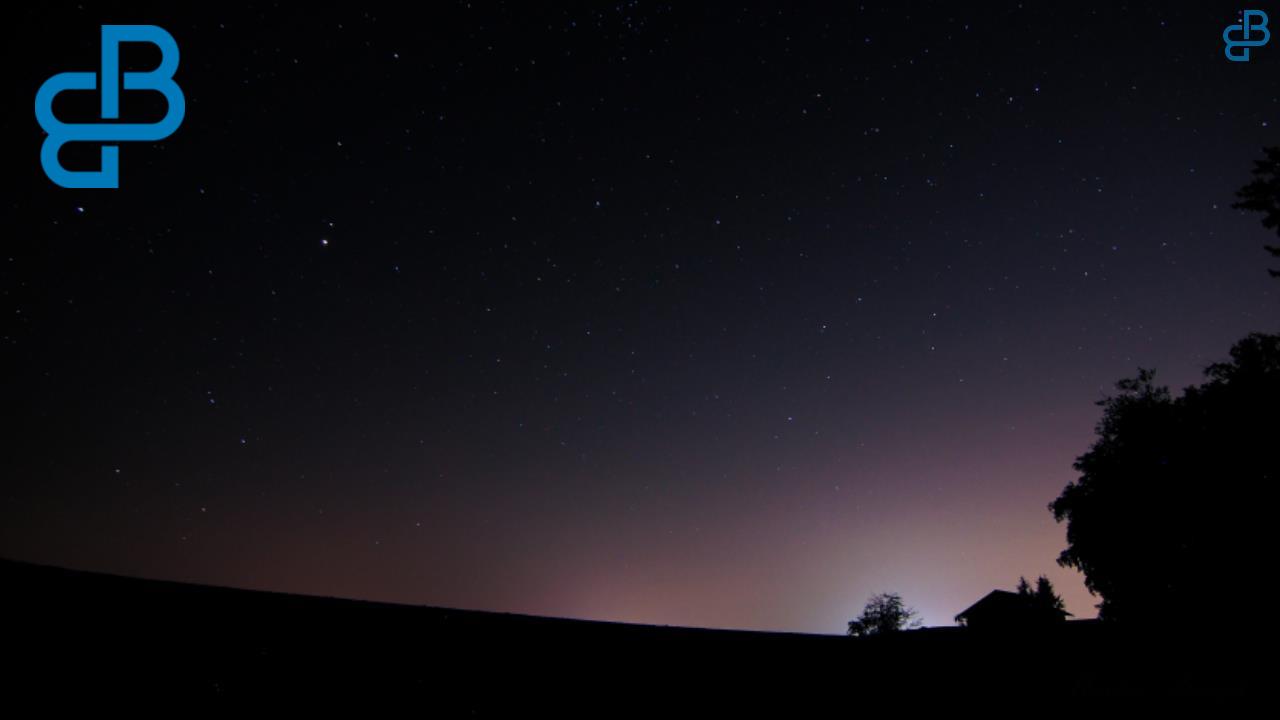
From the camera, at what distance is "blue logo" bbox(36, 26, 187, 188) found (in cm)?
740

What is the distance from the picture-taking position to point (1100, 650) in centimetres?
716

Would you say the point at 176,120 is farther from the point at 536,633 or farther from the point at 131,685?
the point at 536,633

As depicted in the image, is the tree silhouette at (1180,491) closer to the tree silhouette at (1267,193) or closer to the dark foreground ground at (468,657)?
the tree silhouette at (1267,193)

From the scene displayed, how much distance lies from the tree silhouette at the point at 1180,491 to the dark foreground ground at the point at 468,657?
2008 centimetres

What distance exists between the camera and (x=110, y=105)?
7.53m

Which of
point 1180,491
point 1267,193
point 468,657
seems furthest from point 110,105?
point 1180,491

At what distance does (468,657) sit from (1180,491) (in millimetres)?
30923

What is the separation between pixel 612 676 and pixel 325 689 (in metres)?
2.13

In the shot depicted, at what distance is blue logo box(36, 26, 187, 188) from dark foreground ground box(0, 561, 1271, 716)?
21.3 ft

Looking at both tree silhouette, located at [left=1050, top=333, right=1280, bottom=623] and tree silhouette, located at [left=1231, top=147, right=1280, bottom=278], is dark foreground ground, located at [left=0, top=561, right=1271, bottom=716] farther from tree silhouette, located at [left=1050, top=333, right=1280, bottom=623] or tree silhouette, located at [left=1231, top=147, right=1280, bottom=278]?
tree silhouette, located at [left=1050, top=333, right=1280, bottom=623]

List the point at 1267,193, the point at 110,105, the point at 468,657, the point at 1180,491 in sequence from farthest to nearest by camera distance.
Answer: the point at 1180,491 < the point at 1267,193 < the point at 110,105 < the point at 468,657

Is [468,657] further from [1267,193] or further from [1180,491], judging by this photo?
[1180,491]

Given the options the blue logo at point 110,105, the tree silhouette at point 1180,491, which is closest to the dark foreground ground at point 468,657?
the blue logo at point 110,105

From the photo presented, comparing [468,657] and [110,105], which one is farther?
[110,105]
